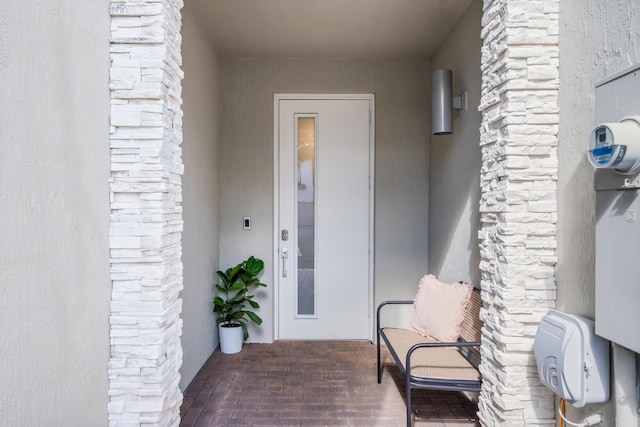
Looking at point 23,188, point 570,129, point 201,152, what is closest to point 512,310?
point 570,129

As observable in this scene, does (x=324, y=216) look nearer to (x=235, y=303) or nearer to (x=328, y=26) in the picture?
(x=235, y=303)

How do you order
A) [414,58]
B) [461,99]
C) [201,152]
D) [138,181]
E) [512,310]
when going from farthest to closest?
[414,58]
[201,152]
[461,99]
[512,310]
[138,181]

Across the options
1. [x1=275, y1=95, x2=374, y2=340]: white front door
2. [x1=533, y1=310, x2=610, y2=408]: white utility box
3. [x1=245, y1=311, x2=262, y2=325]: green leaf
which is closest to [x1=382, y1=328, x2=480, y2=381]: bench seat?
[x1=533, y1=310, x2=610, y2=408]: white utility box

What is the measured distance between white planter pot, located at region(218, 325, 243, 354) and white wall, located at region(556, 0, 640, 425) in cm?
267

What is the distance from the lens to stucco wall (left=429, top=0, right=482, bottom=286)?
2.61 meters

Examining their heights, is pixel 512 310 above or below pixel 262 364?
above

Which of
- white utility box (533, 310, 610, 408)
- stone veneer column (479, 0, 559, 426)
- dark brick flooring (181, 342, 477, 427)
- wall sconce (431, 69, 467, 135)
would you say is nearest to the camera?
white utility box (533, 310, 610, 408)

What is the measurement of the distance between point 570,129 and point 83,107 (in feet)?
5.94

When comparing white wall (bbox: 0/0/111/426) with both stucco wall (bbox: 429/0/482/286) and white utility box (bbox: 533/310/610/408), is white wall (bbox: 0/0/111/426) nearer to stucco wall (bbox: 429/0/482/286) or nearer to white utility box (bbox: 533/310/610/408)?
white utility box (bbox: 533/310/610/408)

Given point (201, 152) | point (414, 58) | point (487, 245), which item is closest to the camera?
point (487, 245)

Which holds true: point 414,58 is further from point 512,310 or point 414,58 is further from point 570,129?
point 512,310

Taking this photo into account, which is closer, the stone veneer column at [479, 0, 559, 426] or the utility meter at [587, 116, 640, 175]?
the utility meter at [587, 116, 640, 175]

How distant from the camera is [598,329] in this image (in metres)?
1.23

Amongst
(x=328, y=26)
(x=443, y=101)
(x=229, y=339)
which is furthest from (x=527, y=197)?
(x=229, y=339)
